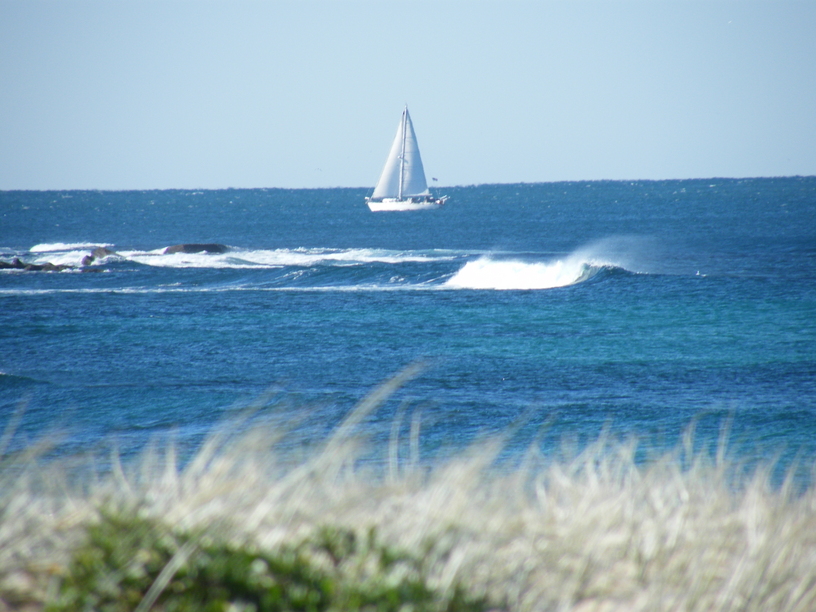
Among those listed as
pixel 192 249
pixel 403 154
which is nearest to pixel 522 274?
pixel 192 249

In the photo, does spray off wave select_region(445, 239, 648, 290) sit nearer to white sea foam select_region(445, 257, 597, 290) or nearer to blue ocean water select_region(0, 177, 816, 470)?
white sea foam select_region(445, 257, 597, 290)

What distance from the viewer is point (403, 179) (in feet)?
294

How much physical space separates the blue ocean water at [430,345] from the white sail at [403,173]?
41.3 m

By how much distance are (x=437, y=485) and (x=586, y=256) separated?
4560 centimetres

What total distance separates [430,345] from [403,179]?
7114 centimetres

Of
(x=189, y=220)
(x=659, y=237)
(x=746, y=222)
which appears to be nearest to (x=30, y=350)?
(x=659, y=237)

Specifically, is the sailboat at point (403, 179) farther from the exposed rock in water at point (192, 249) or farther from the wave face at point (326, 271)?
the exposed rock in water at point (192, 249)

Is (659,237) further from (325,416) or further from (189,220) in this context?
(189,220)

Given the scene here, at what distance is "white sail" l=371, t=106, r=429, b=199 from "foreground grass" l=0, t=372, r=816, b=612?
8390 centimetres

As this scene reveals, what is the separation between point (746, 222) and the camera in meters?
72.7

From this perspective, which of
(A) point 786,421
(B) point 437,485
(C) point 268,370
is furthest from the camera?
(C) point 268,370

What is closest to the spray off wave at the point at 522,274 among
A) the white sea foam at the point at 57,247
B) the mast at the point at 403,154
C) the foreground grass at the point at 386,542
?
the foreground grass at the point at 386,542

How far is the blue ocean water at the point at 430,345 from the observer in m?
13.6

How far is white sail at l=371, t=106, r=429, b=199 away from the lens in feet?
284
